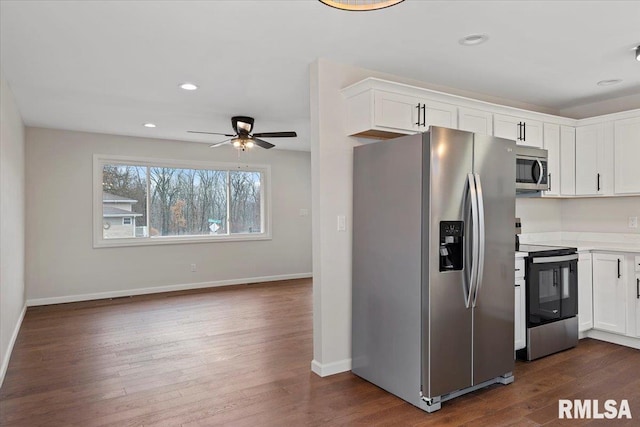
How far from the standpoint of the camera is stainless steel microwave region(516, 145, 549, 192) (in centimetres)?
381

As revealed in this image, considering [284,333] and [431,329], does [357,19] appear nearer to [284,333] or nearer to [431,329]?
[431,329]

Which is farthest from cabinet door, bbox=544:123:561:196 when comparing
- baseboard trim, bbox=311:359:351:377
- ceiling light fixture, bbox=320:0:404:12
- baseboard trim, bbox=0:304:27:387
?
baseboard trim, bbox=0:304:27:387

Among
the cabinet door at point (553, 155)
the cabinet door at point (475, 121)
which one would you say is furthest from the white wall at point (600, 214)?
the cabinet door at point (475, 121)

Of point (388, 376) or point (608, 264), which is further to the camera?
point (608, 264)

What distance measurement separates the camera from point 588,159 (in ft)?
14.2

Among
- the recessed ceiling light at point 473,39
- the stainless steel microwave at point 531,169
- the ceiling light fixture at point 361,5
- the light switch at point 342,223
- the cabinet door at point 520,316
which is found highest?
the recessed ceiling light at point 473,39

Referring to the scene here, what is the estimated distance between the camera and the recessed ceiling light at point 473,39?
9.25 ft

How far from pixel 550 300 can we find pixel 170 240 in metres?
5.38

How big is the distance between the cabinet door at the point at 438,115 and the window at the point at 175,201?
182 inches

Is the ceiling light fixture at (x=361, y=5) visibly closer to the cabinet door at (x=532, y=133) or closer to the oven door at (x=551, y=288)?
the oven door at (x=551, y=288)

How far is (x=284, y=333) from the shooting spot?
4328 millimetres

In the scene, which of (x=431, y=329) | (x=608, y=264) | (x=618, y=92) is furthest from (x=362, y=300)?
(x=618, y=92)

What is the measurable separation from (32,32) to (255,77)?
64.0 inches

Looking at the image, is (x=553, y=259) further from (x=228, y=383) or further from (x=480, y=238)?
(x=228, y=383)
